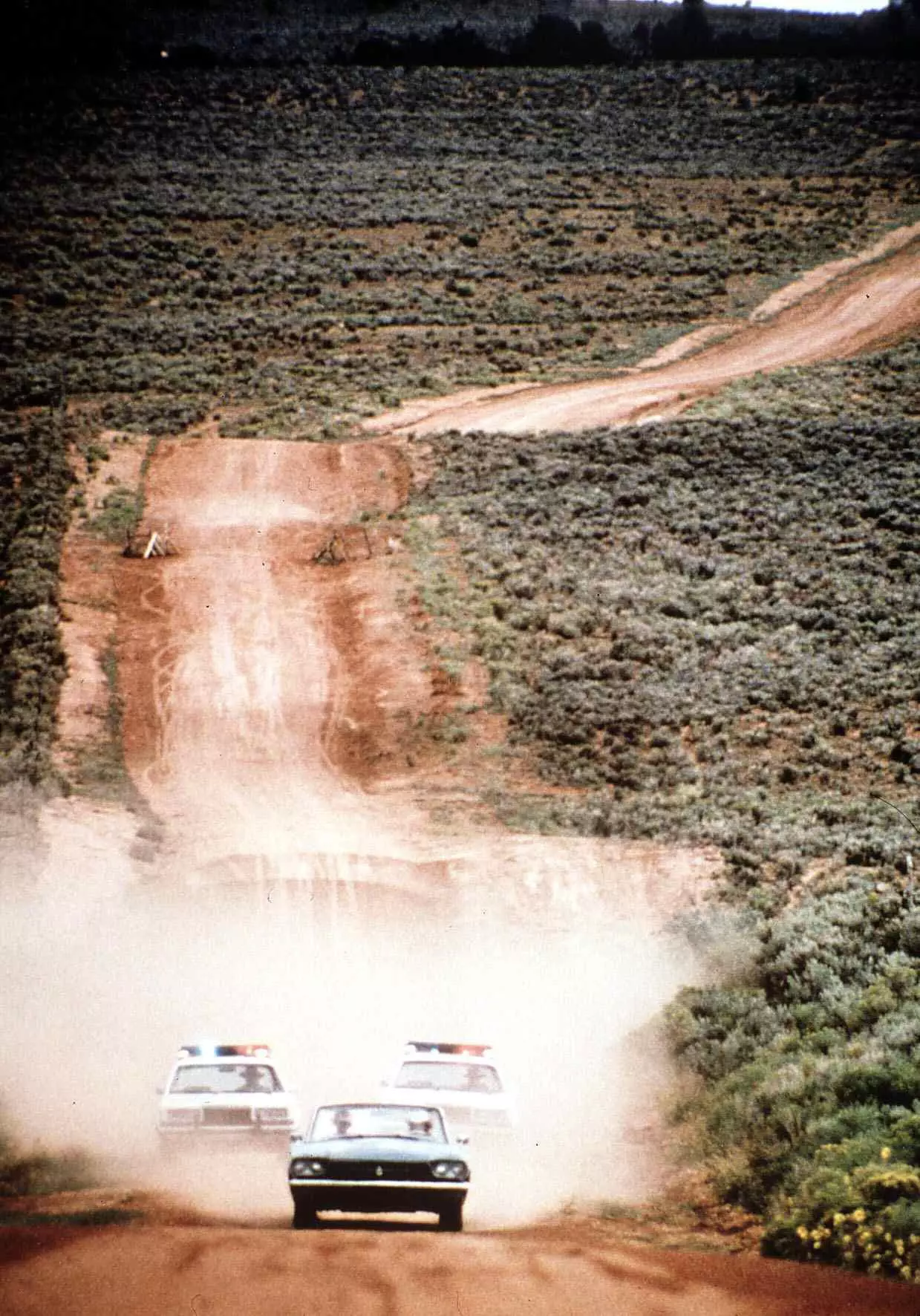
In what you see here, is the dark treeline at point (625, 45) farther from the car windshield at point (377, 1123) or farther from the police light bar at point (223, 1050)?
the car windshield at point (377, 1123)

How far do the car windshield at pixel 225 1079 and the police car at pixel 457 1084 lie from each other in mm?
1107

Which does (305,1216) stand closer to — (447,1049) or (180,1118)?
(180,1118)

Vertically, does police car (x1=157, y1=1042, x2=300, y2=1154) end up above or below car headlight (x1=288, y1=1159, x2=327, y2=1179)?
below

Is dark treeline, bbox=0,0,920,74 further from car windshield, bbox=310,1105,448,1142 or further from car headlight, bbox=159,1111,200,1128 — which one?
car windshield, bbox=310,1105,448,1142

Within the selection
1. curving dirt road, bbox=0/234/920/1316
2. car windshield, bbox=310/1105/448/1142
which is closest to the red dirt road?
curving dirt road, bbox=0/234/920/1316

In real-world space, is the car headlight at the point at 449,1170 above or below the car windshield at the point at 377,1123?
above

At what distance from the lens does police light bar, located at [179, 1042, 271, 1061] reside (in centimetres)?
1173

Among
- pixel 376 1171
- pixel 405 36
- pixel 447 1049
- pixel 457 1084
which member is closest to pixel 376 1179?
pixel 376 1171

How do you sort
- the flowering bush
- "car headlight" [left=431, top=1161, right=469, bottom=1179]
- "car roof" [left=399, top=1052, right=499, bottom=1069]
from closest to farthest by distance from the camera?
the flowering bush < "car headlight" [left=431, top=1161, right=469, bottom=1179] < "car roof" [left=399, top=1052, right=499, bottom=1069]

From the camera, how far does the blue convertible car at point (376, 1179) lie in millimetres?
9125

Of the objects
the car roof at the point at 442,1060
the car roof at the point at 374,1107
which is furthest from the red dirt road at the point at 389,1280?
the car roof at the point at 442,1060

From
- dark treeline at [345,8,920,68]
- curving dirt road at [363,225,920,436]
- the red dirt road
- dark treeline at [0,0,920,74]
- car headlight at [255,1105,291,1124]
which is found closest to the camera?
the red dirt road

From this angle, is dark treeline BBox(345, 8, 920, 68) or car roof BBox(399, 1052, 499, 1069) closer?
car roof BBox(399, 1052, 499, 1069)

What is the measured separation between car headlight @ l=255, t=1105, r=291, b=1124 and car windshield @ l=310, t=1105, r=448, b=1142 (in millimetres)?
1100
